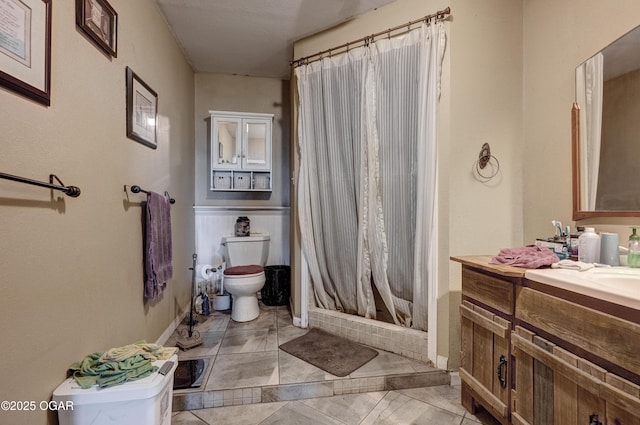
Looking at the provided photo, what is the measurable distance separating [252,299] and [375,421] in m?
1.54

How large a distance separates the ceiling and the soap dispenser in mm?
2060

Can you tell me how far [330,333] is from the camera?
2365mm

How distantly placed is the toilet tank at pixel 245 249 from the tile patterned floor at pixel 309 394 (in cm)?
109

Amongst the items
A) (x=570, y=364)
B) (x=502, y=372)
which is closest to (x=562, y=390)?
(x=570, y=364)

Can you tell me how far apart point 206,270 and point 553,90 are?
127 inches

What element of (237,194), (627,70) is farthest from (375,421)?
(237,194)

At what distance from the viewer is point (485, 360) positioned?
56.8 inches

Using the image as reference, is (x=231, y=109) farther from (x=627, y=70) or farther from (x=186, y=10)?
(x=627, y=70)

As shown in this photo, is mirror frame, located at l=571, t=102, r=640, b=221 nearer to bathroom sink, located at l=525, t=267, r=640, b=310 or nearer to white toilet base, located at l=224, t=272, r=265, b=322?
bathroom sink, located at l=525, t=267, r=640, b=310

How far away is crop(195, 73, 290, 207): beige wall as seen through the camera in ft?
10.9

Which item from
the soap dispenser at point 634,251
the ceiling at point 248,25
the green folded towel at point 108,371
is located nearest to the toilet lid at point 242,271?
the green folded towel at point 108,371

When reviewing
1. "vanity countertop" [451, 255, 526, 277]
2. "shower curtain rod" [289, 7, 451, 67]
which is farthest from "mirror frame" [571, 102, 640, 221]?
"shower curtain rod" [289, 7, 451, 67]

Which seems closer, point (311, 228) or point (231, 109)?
point (311, 228)

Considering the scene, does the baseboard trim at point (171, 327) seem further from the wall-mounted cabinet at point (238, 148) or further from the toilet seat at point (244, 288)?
the wall-mounted cabinet at point (238, 148)
